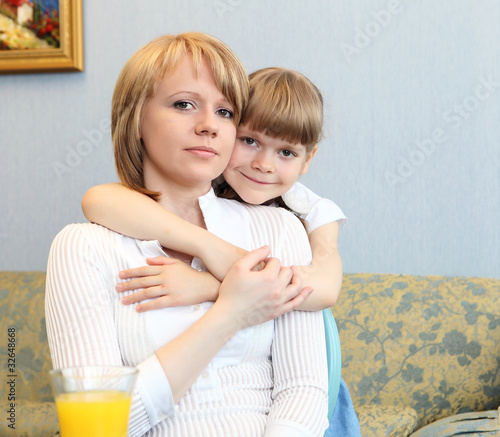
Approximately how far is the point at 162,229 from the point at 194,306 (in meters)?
0.15

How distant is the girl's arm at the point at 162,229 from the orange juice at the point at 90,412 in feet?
1.62

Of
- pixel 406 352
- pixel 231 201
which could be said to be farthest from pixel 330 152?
pixel 231 201

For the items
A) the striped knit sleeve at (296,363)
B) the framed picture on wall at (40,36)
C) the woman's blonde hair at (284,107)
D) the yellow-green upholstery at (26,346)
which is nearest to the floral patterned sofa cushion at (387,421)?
the striped knit sleeve at (296,363)

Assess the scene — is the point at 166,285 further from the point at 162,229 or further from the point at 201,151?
the point at 201,151

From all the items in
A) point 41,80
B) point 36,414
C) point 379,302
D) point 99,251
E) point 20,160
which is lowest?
point 36,414

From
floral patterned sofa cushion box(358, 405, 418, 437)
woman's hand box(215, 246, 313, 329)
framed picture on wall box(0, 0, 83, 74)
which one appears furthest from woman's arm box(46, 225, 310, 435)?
framed picture on wall box(0, 0, 83, 74)

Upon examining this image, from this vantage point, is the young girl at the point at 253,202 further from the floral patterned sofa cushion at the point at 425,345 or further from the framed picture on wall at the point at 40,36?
the framed picture on wall at the point at 40,36

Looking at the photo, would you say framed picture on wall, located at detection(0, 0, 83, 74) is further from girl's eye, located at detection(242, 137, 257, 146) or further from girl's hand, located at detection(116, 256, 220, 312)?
girl's hand, located at detection(116, 256, 220, 312)

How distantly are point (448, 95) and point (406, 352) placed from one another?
104cm

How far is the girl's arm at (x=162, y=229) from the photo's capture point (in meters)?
1.09

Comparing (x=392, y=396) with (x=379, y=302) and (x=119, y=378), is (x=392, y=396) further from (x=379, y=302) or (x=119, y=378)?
(x=119, y=378)

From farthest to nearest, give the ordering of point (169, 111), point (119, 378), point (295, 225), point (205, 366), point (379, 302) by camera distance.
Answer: point (379, 302), point (295, 225), point (169, 111), point (205, 366), point (119, 378)

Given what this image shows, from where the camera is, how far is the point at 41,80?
2.61 metres

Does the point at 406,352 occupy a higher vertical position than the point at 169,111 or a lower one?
lower
